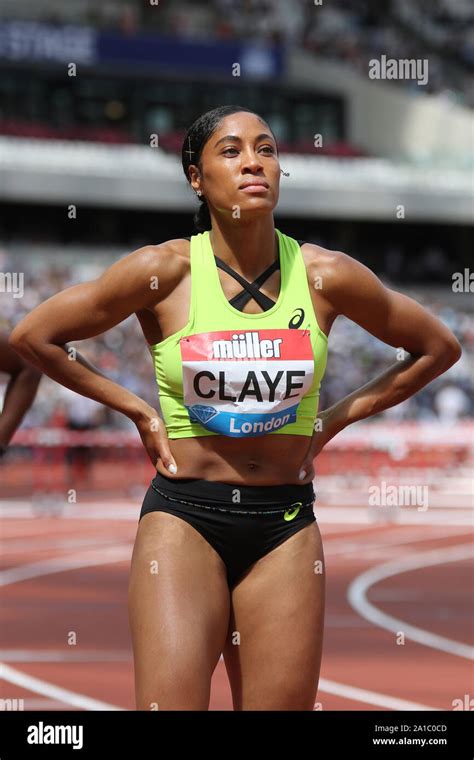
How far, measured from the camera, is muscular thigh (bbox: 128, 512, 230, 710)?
4.66 m

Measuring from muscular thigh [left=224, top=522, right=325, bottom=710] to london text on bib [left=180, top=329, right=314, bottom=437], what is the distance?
0.44 m

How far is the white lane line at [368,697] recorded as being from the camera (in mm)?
8508

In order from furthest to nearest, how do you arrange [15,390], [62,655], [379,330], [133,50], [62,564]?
[133,50], [62,564], [62,655], [15,390], [379,330]

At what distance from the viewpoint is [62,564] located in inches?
592

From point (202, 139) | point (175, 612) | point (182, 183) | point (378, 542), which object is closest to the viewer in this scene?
point (175, 612)

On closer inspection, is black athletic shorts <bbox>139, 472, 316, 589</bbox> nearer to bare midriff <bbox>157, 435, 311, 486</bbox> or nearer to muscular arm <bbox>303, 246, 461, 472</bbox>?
bare midriff <bbox>157, 435, 311, 486</bbox>

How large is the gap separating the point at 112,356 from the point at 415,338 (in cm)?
2157

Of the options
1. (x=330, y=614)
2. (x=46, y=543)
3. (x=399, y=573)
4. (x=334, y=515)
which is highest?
(x=334, y=515)

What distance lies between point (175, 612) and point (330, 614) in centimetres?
754

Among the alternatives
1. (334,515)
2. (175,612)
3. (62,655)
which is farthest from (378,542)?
(175,612)

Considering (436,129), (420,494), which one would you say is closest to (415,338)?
(420,494)

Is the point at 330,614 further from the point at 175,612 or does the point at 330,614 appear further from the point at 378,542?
the point at 175,612

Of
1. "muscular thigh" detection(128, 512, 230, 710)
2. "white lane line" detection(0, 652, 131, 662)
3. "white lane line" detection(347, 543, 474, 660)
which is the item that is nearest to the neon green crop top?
"muscular thigh" detection(128, 512, 230, 710)

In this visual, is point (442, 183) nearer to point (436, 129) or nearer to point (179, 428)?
point (436, 129)
